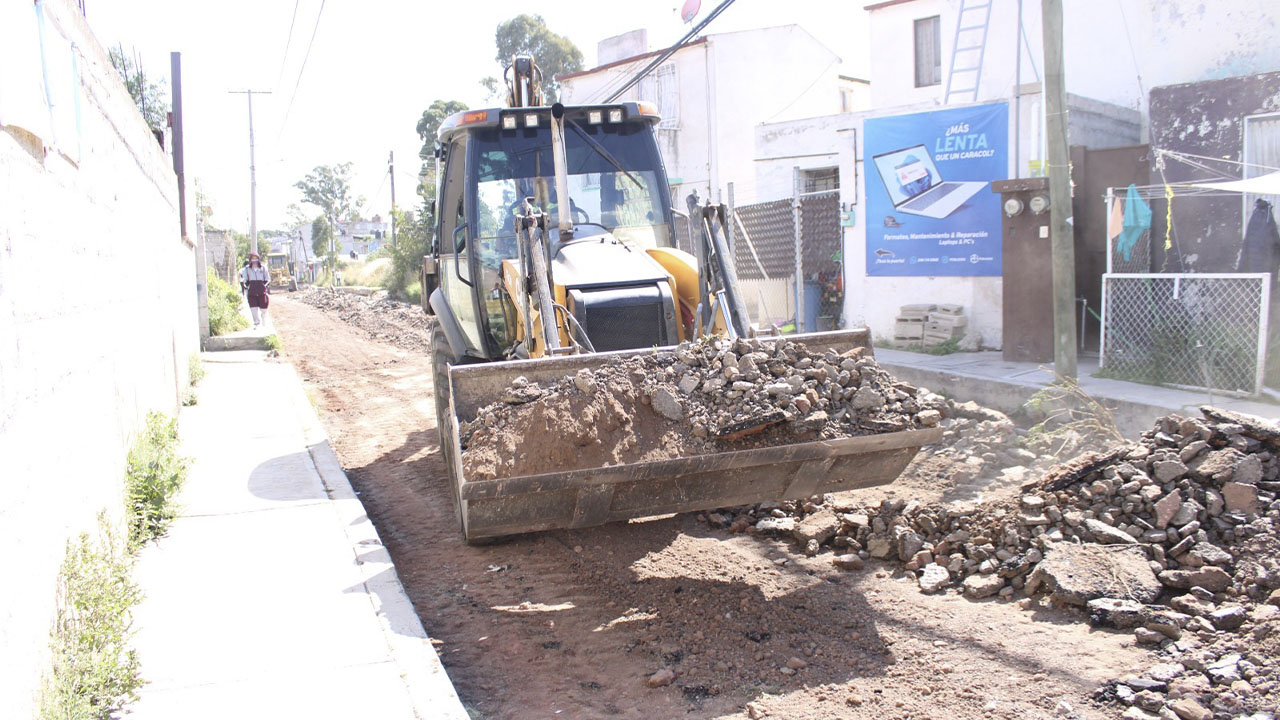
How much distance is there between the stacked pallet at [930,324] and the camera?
13094 millimetres

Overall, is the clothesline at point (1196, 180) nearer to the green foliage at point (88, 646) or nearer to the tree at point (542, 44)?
the green foliage at point (88, 646)

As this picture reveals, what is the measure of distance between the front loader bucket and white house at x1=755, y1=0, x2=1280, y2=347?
27.9 feet

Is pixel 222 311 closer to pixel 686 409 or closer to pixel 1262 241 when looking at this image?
pixel 686 409

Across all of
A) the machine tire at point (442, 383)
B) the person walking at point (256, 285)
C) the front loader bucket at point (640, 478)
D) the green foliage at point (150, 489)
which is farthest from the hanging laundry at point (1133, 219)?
the person walking at point (256, 285)

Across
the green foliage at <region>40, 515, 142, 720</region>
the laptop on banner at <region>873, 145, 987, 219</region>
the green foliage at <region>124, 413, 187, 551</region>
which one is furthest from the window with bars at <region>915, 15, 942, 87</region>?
Answer: the green foliage at <region>40, 515, 142, 720</region>

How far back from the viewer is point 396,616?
4.67 metres

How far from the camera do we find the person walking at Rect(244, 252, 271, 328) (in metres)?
21.0

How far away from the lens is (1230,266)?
1074 centimetres

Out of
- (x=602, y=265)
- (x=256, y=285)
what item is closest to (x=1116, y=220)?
(x=602, y=265)

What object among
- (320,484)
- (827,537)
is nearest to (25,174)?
(320,484)

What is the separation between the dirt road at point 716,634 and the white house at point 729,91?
21.8 metres

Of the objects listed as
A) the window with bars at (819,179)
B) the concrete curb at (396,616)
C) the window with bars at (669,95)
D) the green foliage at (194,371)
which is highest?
the window with bars at (669,95)

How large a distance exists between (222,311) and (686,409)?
1763cm

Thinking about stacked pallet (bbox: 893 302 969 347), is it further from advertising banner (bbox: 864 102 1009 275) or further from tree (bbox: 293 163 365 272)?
tree (bbox: 293 163 365 272)
